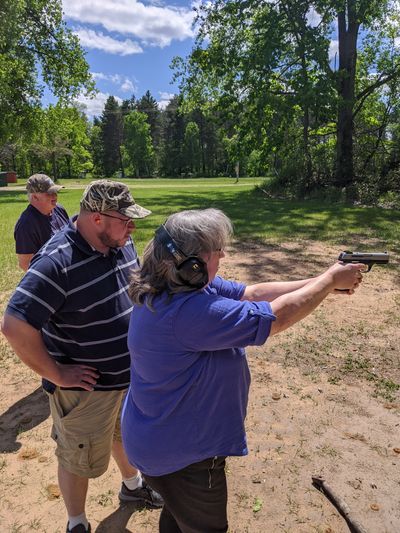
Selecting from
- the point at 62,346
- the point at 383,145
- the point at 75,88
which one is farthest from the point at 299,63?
the point at 62,346

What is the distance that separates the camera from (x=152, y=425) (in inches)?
70.9

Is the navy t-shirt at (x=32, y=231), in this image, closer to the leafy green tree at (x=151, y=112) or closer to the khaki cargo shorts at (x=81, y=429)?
the khaki cargo shorts at (x=81, y=429)

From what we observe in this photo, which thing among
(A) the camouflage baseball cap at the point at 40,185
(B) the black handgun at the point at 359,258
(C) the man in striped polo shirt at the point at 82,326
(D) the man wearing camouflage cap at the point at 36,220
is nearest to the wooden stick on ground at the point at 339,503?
(C) the man in striped polo shirt at the point at 82,326

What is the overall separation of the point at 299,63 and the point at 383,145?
5.50m

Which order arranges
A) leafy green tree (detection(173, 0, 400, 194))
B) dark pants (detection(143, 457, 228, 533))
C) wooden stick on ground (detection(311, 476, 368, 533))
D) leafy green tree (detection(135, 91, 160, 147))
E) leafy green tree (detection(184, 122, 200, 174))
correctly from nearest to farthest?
dark pants (detection(143, 457, 228, 533)), wooden stick on ground (detection(311, 476, 368, 533)), leafy green tree (detection(173, 0, 400, 194)), leafy green tree (detection(184, 122, 200, 174)), leafy green tree (detection(135, 91, 160, 147))

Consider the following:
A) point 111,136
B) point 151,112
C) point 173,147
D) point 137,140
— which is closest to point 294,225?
point 137,140

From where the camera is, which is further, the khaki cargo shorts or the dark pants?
the khaki cargo shorts

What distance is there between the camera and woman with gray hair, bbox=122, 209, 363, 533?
5.40ft

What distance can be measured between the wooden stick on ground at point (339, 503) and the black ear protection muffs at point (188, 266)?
199 cm

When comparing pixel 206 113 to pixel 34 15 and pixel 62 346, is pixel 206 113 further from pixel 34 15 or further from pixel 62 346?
pixel 62 346

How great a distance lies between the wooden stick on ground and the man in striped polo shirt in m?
1.45

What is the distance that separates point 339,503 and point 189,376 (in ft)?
5.91

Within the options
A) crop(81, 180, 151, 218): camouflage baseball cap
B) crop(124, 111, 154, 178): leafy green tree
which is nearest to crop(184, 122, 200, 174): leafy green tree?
crop(124, 111, 154, 178): leafy green tree

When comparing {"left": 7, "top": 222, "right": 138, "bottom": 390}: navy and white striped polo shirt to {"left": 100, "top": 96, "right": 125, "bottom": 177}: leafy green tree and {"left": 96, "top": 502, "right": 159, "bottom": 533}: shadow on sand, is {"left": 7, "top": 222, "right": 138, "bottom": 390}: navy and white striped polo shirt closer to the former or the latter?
{"left": 96, "top": 502, "right": 159, "bottom": 533}: shadow on sand
